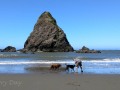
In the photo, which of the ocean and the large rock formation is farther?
the large rock formation

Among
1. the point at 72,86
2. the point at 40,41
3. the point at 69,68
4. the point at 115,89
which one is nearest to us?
the point at 115,89

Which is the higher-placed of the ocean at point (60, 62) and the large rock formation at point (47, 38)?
the large rock formation at point (47, 38)

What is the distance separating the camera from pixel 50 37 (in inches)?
6678

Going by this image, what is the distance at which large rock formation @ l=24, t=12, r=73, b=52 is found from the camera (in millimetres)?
163500

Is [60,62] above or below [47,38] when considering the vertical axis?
below

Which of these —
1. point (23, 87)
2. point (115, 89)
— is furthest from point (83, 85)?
point (23, 87)

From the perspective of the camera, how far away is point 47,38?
16950cm

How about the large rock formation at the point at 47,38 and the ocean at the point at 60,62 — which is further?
the large rock formation at the point at 47,38

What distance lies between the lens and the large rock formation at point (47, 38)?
164 meters

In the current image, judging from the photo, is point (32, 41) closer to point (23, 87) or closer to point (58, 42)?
point (58, 42)

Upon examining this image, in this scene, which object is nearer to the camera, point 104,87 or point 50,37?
point 104,87

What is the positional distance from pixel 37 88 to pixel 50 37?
512ft

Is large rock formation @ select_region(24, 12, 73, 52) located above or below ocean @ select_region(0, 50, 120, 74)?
above

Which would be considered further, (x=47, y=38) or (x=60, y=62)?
(x=47, y=38)
